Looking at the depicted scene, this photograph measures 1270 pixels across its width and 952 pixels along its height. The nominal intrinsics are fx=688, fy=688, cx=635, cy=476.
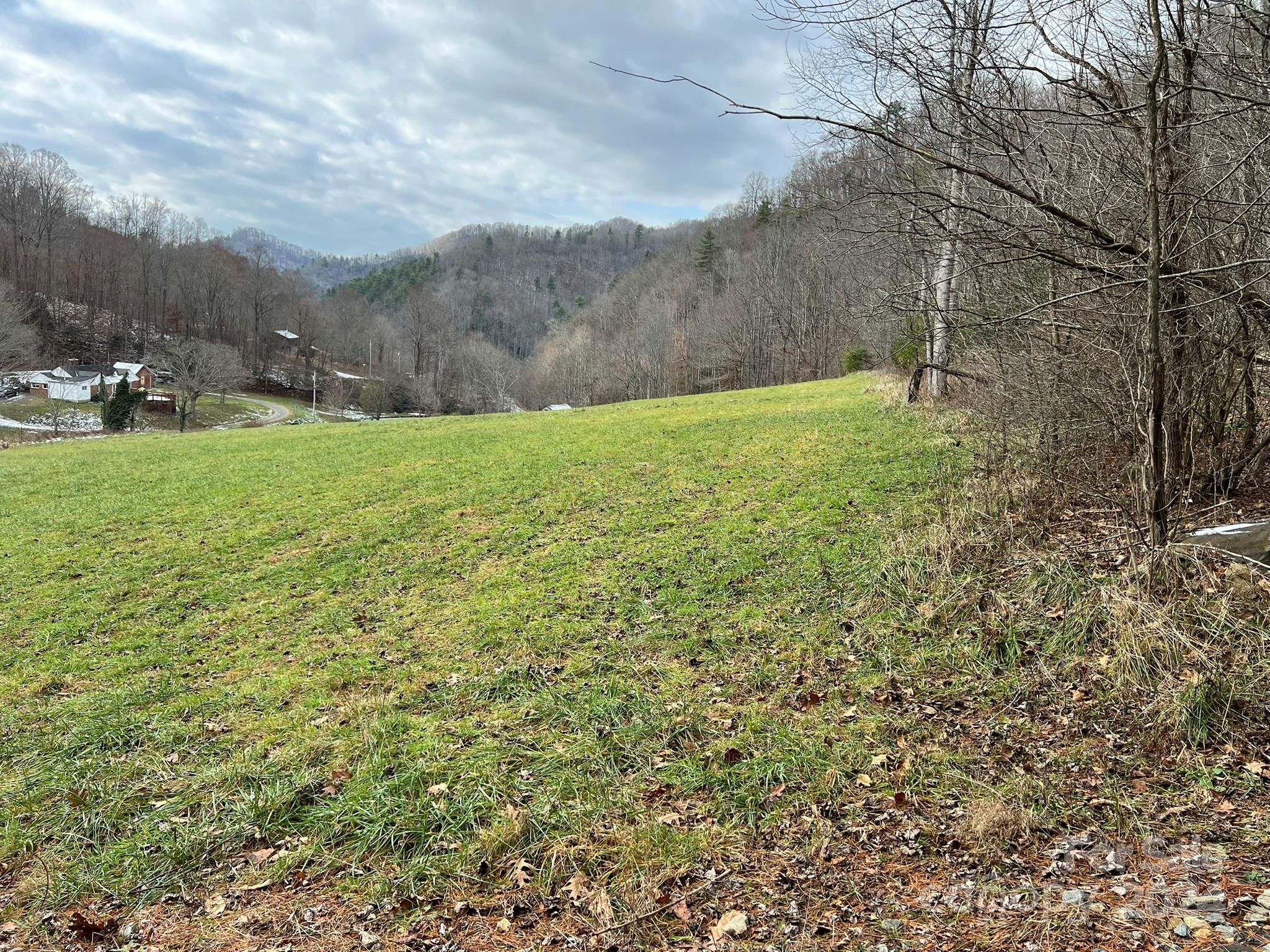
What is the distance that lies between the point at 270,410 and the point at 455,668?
6718 centimetres

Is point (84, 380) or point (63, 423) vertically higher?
point (84, 380)

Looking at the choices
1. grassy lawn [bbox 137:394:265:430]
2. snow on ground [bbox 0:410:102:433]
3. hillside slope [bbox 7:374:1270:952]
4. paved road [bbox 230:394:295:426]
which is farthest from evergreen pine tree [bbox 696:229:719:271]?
hillside slope [bbox 7:374:1270:952]

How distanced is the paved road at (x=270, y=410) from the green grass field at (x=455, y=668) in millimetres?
50188

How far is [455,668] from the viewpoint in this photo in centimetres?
526

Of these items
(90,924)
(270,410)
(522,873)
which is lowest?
(90,924)

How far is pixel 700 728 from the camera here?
4.20m

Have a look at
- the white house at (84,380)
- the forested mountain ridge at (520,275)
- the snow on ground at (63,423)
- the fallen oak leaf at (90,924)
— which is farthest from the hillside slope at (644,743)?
the forested mountain ridge at (520,275)

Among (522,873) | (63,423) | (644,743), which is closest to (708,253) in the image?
(63,423)

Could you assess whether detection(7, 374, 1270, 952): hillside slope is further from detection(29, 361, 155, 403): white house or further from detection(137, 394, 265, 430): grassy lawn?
detection(29, 361, 155, 403): white house

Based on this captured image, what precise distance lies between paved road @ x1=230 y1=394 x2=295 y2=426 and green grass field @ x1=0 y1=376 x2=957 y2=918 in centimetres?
5019

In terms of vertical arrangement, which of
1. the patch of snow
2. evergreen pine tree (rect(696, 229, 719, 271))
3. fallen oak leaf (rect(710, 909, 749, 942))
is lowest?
fallen oak leaf (rect(710, 909, 749, 942))

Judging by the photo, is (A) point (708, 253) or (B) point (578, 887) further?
(A) point (708, 253)

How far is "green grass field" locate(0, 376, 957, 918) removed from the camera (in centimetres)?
353

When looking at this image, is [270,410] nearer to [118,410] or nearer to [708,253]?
[118,410]
